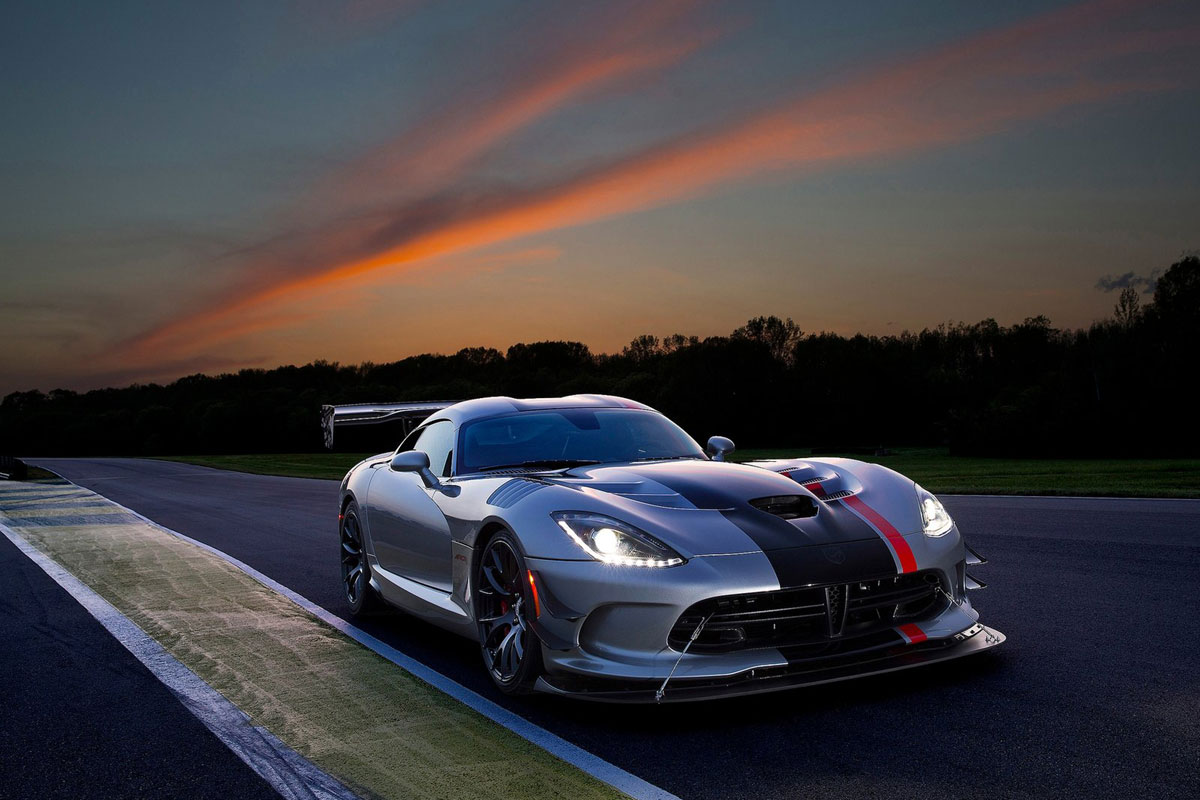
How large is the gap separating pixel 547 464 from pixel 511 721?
5.99ft

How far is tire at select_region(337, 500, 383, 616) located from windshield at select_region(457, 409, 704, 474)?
1415 millimetres

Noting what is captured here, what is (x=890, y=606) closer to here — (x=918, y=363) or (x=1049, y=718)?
(x=1049, y=718)

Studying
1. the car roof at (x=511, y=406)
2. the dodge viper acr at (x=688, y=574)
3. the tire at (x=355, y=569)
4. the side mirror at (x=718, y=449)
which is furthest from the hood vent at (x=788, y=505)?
the tire at (x=355, y=569)

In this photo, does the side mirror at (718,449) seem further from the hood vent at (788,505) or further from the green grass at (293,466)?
the green grass at (293,466)

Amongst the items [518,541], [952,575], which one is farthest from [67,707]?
[952,575]

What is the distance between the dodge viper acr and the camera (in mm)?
4172

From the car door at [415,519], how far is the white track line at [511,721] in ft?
1.49

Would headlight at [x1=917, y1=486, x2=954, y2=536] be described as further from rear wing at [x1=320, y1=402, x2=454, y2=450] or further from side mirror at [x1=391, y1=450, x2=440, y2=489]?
rear wing at [x1=320, y1=402, x2=454, y2=450]

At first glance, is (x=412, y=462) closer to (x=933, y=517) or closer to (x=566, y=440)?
(x=566, y=440)

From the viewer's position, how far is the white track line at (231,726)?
11.8 ft

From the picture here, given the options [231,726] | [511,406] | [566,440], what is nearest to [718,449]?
[566,440]

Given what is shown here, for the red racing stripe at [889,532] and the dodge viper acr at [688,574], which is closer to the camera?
the dodge viper acr at [688,574]

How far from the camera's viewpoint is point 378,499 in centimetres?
690

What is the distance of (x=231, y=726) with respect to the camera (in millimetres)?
→ 4422
